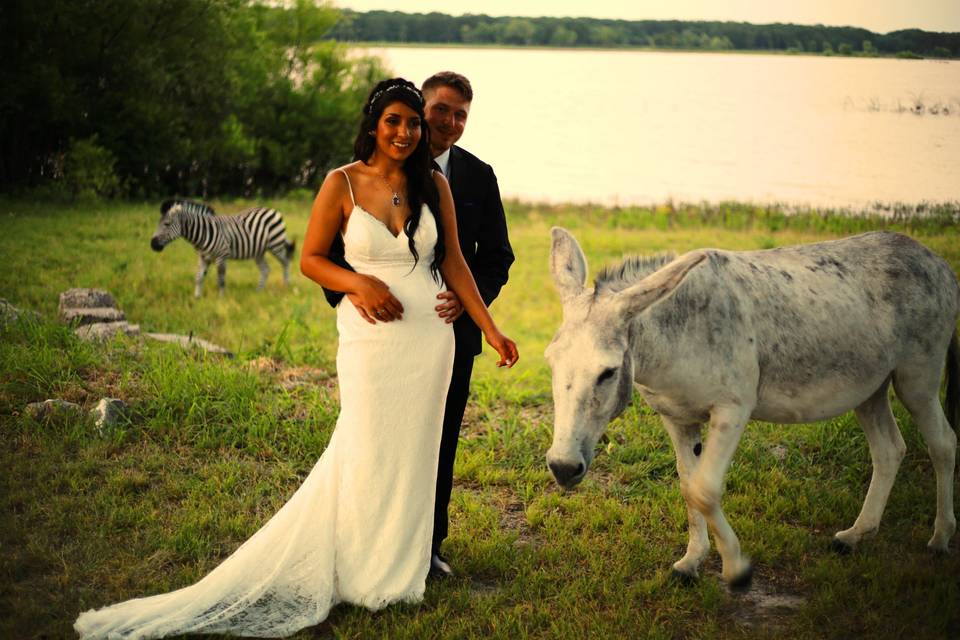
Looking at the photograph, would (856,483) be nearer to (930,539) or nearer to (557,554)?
(930,539)

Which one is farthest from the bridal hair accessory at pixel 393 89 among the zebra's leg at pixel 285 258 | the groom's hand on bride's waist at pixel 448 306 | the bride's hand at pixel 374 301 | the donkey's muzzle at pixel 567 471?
the zebra's leg at pixel 285 258

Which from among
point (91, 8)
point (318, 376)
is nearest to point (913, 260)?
point (318, 376)

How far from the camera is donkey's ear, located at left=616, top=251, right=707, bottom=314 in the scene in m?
3.56

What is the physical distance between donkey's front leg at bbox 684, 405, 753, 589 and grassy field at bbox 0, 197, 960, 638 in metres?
0.28

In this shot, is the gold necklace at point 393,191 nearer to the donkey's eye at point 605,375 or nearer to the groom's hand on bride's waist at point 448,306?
the groom's hand on bride's waist at point 448,306

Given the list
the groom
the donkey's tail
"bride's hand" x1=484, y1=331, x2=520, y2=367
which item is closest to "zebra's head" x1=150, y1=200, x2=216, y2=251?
the groom

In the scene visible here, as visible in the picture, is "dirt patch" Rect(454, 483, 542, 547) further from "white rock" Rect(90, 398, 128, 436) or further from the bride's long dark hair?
"white rock" Rect(90, 398, 128, 436)

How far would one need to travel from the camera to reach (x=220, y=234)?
12273 millimetres

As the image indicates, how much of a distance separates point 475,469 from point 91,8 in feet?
58.6

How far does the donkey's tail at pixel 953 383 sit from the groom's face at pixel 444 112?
10.9 ft

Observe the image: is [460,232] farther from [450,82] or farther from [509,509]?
[509,509]

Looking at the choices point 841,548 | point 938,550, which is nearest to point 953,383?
point 938,550

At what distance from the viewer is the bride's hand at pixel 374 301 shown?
371 centimetres

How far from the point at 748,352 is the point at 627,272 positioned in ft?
2.43
